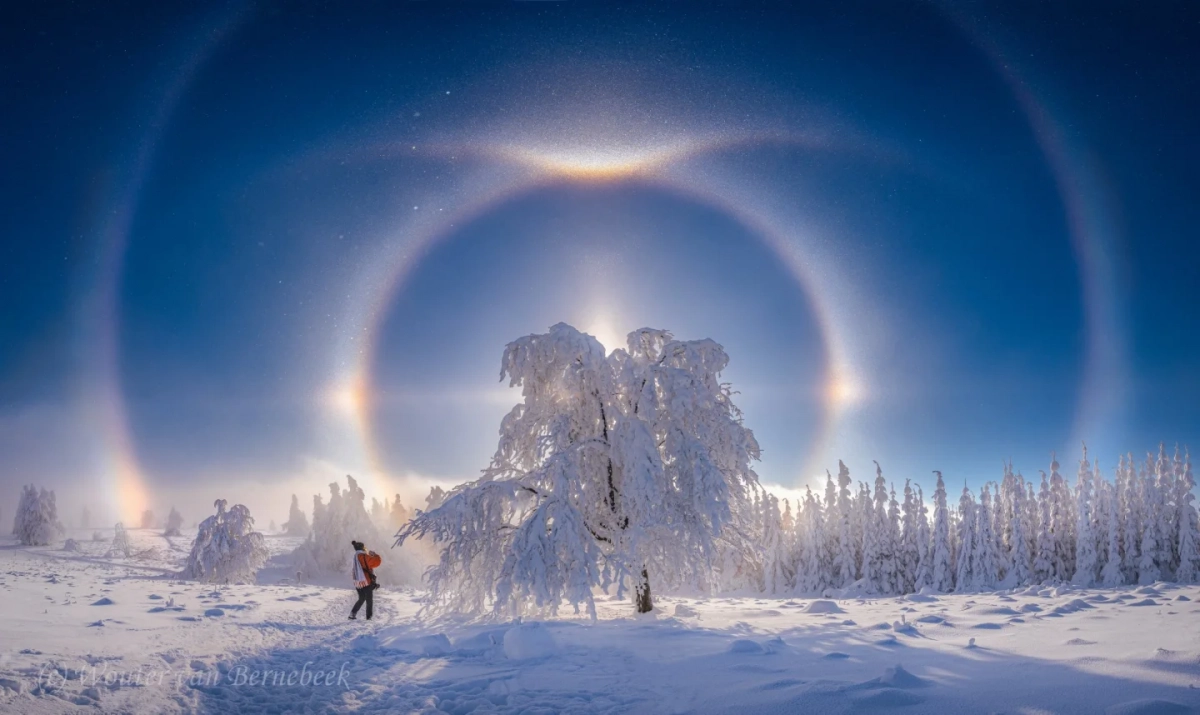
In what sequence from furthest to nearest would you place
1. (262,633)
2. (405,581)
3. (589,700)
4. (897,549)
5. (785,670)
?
(405,581)
(897,549)
(262,633)
(785,670)
(589,700)

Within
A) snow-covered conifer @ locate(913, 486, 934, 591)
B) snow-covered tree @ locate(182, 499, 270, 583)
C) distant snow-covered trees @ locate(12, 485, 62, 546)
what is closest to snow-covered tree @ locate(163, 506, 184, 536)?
distant snow-covered trees @ locate(12, 485, 62, 546)

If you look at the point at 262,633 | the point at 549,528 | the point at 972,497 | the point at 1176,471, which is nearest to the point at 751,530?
the point at 549,528

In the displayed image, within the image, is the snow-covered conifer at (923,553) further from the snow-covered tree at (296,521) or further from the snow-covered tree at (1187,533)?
the snow-covered tree at (296,521)

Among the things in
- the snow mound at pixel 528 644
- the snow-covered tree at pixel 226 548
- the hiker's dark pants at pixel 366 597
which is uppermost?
the snow mound at pixel 528 644

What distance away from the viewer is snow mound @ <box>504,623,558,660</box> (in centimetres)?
907

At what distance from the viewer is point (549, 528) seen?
44.9 feet

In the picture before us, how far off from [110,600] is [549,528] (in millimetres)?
11102

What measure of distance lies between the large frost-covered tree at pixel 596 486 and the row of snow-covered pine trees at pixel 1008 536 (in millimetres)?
50281

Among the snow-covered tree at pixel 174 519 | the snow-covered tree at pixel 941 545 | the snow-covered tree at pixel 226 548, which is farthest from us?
the snow-covered tree at pixel 174 519

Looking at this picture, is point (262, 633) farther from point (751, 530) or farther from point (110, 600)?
point (751, 530)

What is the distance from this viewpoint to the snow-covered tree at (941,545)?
59469 millimetres

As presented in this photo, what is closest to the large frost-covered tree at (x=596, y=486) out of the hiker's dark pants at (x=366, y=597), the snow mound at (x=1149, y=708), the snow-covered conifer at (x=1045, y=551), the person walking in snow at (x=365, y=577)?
the person walking in snow at (x=365, y=577)

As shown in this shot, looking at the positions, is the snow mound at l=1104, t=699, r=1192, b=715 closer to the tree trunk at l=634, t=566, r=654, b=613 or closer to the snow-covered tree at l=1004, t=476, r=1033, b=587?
the tree trunk at l=634, t=566, r=654, b=613

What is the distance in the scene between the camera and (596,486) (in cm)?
1535
